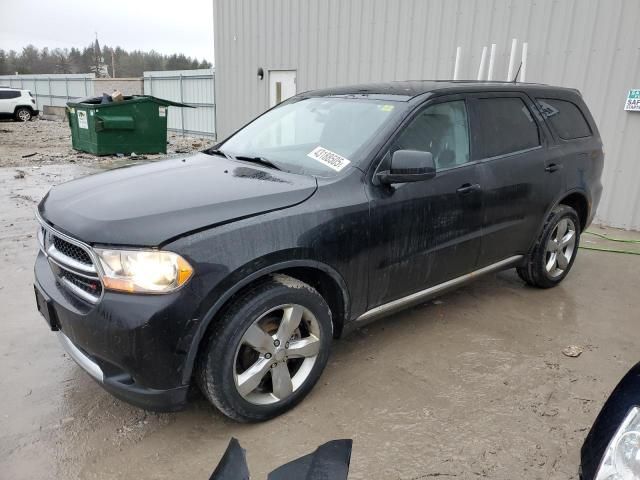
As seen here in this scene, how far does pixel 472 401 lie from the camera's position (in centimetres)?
279

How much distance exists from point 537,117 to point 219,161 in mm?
2552

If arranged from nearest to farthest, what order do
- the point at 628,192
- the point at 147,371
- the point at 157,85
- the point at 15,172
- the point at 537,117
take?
1. the point at 147,371
2. the point at 537,117
3. the point at 628,192
4. the point at 15,172
5. the point at 157,85

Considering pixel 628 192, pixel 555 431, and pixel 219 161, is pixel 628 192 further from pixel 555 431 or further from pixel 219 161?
pixel 219 161

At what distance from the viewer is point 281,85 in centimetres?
1073

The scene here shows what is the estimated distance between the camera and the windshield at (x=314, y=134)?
2925 mm

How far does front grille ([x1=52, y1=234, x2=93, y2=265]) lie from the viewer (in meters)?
2.23

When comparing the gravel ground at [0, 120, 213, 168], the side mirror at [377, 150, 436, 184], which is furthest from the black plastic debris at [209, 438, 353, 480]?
the gravel ground at [0, 120, 213, 168]

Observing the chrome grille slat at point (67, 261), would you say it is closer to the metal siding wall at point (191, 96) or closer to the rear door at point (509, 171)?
the rear door at point (509, 171)

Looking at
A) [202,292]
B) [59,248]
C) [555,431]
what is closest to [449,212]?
[555,431]

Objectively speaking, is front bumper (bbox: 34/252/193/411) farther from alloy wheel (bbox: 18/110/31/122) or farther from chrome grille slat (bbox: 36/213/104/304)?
alloy wheel (bbox: 18/110/31/122)

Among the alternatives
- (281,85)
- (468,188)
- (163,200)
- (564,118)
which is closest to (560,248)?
(564,118)

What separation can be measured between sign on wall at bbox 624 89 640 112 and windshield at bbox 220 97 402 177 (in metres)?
4.65

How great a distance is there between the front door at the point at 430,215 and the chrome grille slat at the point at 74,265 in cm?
144

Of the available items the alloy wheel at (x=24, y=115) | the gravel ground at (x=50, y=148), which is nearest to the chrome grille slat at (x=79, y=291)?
the gravel ground at (x=50, y=148)
